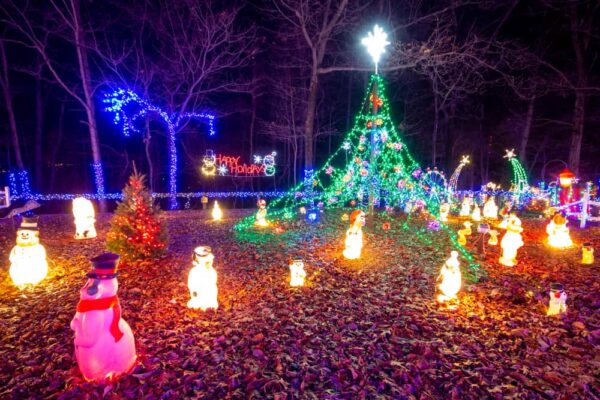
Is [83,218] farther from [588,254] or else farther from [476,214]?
[476,214]

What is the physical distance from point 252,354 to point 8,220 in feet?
43.2

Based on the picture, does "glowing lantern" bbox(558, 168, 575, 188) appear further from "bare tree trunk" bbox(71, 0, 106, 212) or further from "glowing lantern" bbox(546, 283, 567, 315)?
"bare tree trunk" bbox(71, 0, 106, 212)

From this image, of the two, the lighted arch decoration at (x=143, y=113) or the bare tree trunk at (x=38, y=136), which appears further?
the bare tree trunk at (x=38, y=136)

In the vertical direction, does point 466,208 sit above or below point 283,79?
below

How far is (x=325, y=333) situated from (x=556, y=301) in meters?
3.79

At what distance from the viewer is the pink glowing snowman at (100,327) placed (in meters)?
3.75

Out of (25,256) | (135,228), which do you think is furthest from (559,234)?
(25,256)

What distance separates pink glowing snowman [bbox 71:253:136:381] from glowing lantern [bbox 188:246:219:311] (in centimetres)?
157

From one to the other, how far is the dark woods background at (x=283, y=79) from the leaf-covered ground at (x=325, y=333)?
10183 mm

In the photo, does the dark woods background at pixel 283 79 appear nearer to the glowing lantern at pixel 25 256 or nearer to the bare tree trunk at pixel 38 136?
the bare tree trunk at pixel 38 136

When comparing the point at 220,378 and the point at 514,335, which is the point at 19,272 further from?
the point at 514,335

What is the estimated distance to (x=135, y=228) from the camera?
26.0 feet

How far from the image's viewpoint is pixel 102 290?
151 inches

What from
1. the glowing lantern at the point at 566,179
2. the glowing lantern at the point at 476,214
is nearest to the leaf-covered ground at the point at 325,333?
the glowing lantern at the point at 476,214
